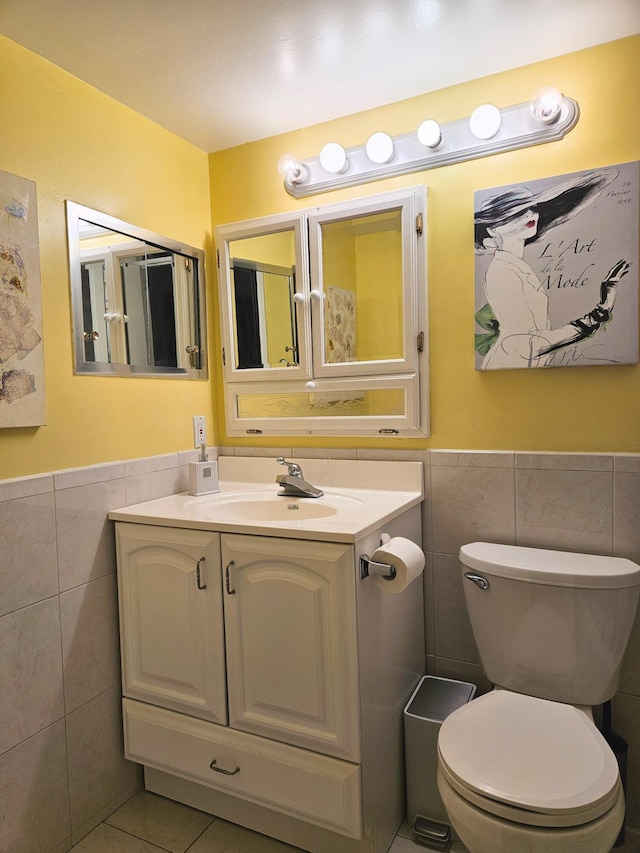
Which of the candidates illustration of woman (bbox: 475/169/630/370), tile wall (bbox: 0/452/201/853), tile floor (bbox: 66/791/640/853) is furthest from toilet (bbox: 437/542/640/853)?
tile wall (bbox: 0/452/201/853)

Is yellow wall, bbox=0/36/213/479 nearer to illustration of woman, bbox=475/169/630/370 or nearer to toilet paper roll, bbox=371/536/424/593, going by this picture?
toilet paper roll, bbox=371/536/424/593

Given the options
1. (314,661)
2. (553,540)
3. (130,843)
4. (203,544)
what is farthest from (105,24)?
(130,843)

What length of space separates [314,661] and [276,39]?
1654mm

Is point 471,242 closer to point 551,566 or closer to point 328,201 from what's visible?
point 328,201

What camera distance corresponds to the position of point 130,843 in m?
1.57

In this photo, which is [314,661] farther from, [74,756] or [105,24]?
[105,24]

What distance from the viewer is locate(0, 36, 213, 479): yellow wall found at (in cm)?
147

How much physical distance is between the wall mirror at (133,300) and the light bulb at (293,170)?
17.3 inches

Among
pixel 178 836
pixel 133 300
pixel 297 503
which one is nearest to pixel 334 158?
pixel 133 300

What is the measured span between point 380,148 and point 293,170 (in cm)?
34

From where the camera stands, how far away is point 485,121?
164 cm

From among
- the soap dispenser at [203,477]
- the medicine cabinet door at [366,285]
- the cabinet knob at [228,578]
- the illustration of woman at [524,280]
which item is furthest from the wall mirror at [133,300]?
the illustration of woman at [524,280]

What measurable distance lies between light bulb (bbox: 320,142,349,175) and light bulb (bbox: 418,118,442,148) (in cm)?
27

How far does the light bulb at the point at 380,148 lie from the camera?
177 centimetres
